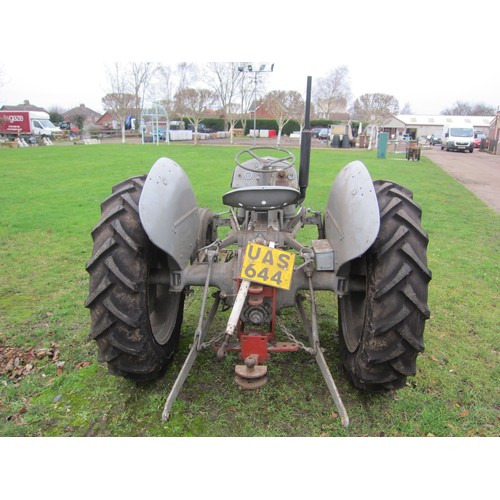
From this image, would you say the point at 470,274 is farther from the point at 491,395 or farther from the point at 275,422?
the point at 275,422

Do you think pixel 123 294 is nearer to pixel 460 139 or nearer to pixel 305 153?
pixel 305 153

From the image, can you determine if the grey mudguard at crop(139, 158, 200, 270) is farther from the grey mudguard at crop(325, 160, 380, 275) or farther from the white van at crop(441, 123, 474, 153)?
the white van at crop(441, 123, 474, 153)

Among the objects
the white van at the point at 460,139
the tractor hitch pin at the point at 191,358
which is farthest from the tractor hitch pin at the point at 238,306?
the white van at the point at 460,139

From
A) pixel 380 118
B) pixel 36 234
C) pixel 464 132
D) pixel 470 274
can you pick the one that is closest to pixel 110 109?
pixel 380 118

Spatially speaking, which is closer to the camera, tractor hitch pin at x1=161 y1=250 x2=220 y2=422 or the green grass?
tractor hitch pin at x1=161 y1=250 x2=220 y2=422

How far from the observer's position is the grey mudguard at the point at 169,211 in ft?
8.84

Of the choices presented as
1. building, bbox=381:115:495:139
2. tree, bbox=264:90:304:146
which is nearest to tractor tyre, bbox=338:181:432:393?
tree, bbox=264:90:304:146

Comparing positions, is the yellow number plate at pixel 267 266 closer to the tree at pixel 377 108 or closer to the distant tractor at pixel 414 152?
the distant tractor at pixel 414 152

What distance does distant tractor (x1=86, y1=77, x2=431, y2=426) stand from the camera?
8.49ft

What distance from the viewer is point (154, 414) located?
2830mm

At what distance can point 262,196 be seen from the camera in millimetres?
3152

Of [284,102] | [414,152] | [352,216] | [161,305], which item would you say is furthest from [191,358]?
[284,102]

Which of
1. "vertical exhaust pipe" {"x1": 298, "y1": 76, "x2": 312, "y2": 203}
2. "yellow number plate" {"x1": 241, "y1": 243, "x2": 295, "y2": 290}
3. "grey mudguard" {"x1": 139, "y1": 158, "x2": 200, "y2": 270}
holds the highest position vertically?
"vertical exhaust pipe" {"x1": 298, "y1": 76, "x2": 312, "y2": 203}

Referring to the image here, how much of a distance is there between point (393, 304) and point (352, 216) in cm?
59
